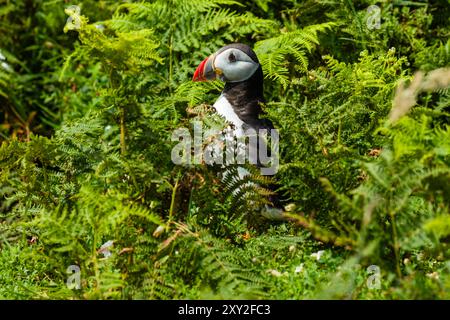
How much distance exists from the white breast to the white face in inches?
Result: 5.0

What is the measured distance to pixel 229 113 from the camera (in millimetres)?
3773

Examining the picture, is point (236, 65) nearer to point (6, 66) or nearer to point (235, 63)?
point (235, 63)

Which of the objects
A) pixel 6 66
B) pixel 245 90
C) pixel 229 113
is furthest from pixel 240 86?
pixel 6 66

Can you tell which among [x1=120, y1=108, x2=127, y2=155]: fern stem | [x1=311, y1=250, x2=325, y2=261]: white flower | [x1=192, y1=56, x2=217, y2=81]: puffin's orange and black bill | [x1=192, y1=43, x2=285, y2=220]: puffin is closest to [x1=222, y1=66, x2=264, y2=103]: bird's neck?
[x1=192, y1=43, x2=285, y2=220]: puffin

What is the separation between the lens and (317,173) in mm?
3229

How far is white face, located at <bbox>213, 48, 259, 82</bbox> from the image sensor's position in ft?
12.5

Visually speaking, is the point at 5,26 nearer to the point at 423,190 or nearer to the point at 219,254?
the point at 219,254

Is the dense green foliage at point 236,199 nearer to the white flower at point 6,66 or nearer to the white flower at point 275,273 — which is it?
the white flower at point 275,273

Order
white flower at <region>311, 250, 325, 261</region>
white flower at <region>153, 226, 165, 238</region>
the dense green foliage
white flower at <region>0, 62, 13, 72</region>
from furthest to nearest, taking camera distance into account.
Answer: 1. white flower at <region>0, 62, 13, 72</region>
2. white flower at <region>311, 250, 325, 261</region>
3. white flower at <region>153, 226, 165, 238</region>
4. the dense green foliage

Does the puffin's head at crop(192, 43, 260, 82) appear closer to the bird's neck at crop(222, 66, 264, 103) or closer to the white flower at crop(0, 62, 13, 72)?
the bird's neck at crop(222, 66, 264, 103)

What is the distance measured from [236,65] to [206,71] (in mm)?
199

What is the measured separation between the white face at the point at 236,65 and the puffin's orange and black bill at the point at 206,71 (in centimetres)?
6

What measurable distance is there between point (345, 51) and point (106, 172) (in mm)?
2126
